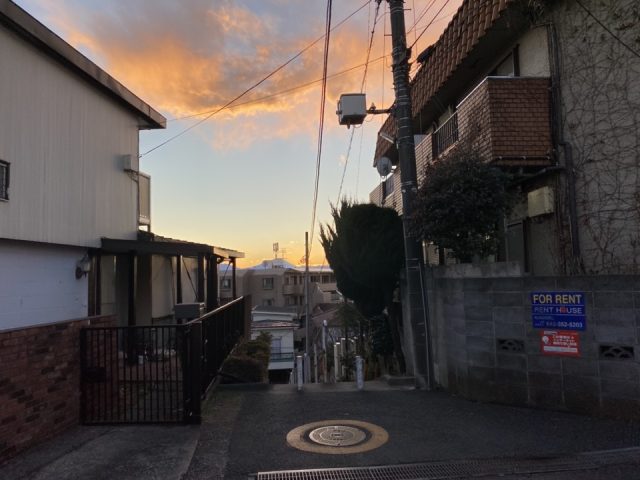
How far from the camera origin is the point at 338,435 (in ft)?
18.0

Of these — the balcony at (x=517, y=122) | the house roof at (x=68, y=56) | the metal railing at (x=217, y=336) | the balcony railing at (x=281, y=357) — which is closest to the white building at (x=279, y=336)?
the balcony railing at (x=281, y=357)

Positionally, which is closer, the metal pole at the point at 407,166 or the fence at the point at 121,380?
the fence at the point at 121,380

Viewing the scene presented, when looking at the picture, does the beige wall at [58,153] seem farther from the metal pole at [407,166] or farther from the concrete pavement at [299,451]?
the metal pole at [407,166]

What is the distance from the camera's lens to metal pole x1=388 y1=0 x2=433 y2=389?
26.5 feet

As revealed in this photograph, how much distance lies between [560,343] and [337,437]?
117 inches

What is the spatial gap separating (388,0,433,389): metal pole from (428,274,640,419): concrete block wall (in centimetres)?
45

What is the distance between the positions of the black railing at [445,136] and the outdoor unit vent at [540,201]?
6.89ft

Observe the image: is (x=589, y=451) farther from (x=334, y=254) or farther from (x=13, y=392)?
(x=334, y=254)

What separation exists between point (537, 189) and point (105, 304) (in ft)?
30.0

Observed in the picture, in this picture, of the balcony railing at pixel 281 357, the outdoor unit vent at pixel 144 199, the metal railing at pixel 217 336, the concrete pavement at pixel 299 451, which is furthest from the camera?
the balcony railing at pixel 281 357

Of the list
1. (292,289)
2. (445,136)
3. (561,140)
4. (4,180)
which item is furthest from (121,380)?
(292,289)

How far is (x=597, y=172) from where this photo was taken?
7207 mm

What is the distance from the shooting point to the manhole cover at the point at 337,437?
5.07 metres

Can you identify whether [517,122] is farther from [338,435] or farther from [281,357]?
[281,357]
